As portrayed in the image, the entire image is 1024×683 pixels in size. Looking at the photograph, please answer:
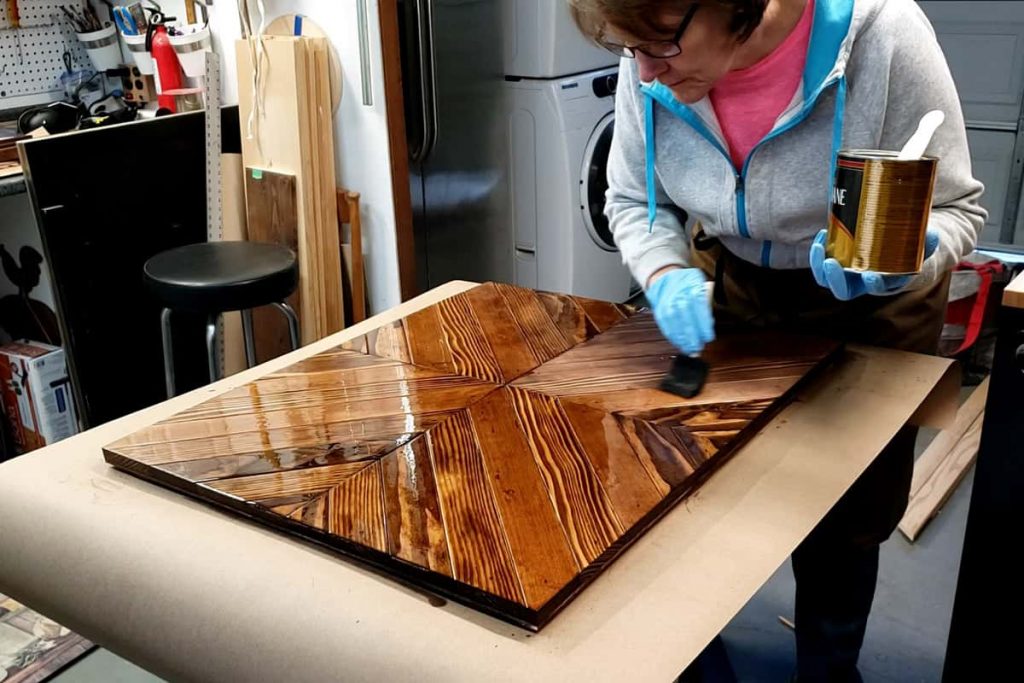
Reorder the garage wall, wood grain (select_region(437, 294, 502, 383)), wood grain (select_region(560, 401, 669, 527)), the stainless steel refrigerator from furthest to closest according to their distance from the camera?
the garage wall → the stainless steel refrigerator → wood grain (select_region(437, 294, 502, 383)) → wood grain (select_region(560, 401, 669, 527))

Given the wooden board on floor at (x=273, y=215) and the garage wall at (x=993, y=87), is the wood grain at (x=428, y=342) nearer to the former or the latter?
the wooden board on floor at (x=273, y=215)

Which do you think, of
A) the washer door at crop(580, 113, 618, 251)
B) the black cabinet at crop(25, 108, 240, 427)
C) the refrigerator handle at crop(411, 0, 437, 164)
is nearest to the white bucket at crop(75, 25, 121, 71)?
the black cabinet at crop(25, 108, 240, 427)

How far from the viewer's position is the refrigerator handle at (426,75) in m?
2.59

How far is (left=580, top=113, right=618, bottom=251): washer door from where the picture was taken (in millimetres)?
3064

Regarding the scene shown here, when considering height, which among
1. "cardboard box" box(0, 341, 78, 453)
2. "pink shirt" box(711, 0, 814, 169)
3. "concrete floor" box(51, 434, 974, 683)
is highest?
"pink shirt" box(711, 0, 814, 169)

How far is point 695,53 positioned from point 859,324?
53cm

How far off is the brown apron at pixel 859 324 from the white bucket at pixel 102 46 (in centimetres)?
232

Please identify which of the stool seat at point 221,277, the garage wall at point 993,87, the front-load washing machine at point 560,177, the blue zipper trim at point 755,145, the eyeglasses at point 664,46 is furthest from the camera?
the garage wall at point 993,87

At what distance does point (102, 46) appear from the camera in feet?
9.59

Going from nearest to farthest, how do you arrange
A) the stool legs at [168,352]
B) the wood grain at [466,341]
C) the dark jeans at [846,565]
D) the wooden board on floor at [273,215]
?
the wood grain at [466,341] < the dark jeans at [846,565] < the stool legs at [168,352] < the wooden board on floor at [273,215]

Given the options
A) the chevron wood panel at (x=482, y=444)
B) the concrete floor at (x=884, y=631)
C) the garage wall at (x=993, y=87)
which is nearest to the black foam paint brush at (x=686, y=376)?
the chevron wood panel at (x=482, y=444)

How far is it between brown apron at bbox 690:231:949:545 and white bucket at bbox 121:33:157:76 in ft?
6.91

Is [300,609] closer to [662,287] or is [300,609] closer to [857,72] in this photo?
[662,287]

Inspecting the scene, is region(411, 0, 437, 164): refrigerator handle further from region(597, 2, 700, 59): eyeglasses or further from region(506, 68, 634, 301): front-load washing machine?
region(597, 2, 700, 59): eyeglasses
